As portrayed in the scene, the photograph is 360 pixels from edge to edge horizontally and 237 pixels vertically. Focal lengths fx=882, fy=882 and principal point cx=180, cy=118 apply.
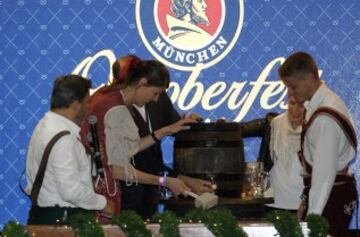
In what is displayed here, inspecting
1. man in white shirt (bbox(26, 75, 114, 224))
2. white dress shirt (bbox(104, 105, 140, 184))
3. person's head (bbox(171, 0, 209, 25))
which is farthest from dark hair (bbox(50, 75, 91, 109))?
person's head (bbox(171, 0, 209, 25))

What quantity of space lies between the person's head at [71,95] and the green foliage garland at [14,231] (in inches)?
38.0

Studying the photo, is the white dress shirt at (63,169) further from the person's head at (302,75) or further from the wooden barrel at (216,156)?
the person's head at (302,75)

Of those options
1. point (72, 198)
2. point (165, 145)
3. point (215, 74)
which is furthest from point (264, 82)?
point (72, 198)

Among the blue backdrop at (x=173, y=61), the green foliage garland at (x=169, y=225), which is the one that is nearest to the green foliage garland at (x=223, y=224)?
the green foliage garland at (x=169, y=225)

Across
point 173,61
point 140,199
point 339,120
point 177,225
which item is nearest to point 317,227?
point 177,225

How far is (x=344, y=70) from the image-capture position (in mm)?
6242

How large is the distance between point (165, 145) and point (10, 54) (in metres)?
1.31

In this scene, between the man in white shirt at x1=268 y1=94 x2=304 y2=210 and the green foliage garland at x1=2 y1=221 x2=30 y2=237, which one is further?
the man in white shirt at x1=268 y1=94 x2=304 y2=210

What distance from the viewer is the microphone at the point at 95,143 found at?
14.1 ft

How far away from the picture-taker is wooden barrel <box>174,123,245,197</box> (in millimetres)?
4766

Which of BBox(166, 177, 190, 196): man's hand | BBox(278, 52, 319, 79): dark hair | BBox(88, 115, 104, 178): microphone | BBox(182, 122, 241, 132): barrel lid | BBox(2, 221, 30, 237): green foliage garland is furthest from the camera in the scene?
BBox(182, 122, 241, 132): barrel lid

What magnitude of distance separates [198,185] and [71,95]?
989 millimetres

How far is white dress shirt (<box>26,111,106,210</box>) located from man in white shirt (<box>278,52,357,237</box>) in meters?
1.03

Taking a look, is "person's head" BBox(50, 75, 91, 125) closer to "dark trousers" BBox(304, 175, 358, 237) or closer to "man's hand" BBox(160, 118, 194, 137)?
"man's hand" BBox(160, 118, 194, 137)
